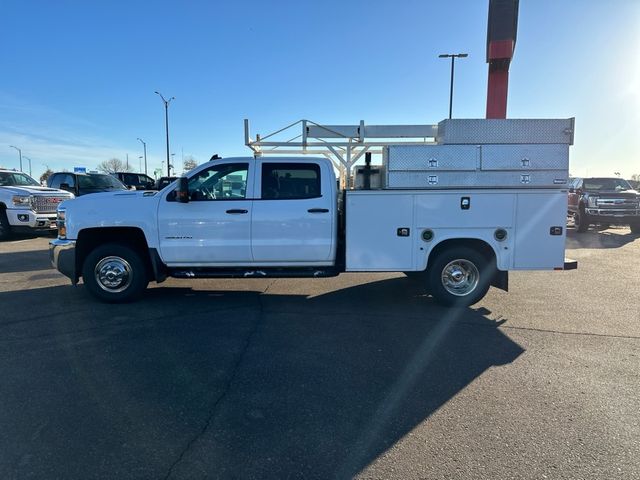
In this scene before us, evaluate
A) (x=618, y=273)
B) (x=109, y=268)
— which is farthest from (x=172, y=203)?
(x=618, y=273)

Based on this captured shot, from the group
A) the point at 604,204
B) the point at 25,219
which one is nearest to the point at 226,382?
the point at 25,219

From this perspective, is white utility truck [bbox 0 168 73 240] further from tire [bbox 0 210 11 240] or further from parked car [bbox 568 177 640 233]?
parked car [bbox 568 177 640 233]

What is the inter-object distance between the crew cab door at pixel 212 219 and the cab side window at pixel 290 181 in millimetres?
232

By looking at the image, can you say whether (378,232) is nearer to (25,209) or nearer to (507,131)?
(507,131)

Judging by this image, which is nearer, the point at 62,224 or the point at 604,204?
the point at 62,224

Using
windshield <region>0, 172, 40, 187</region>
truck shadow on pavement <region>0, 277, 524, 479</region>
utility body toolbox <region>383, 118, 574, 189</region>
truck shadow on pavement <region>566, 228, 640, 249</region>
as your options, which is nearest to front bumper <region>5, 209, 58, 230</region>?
windshield <region>0, 172, 40, 187</region>

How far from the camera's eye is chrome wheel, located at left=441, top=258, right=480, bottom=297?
5.89 meters

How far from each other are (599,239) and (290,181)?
12.6 meters

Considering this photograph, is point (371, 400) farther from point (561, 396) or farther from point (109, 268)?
point (109, 268)

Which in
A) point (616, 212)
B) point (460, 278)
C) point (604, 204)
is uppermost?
point (604, 204)

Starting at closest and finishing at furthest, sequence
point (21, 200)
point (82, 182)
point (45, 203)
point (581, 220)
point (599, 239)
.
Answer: point (21, 200)
point (45, 203)
point (599, 239)
point (82, 182)
point (581, 220)

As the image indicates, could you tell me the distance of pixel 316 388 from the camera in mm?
3594

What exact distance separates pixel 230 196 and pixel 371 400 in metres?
3.51

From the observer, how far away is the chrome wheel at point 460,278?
19.3 feet
